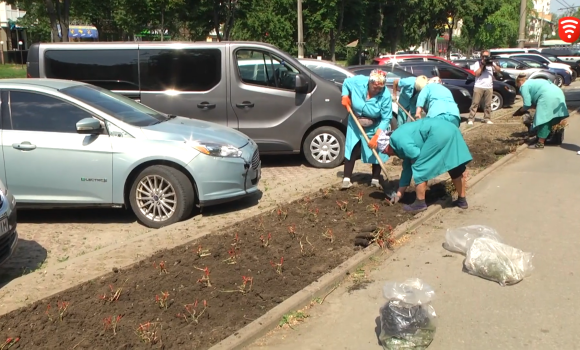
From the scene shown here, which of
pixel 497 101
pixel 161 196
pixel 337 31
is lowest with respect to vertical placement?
pixel 161 196

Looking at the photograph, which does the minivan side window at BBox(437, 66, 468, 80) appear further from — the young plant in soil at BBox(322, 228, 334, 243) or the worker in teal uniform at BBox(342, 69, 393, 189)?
the young plant in soil at BBox(322, 228, 334, 243)

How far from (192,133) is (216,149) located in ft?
1.28

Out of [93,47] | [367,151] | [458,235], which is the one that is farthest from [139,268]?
[93,47]

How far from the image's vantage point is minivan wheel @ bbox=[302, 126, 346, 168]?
9.55m

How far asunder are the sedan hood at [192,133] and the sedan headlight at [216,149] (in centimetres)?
7

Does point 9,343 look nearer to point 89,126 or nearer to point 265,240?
point 265,240

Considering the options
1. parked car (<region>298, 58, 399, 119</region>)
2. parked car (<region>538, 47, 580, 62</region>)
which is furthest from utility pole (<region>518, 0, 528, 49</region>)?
parked car (<region>298, 58, 399, 119</region>)

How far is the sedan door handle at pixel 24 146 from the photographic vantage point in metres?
6.42

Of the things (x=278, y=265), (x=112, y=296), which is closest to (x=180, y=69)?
(x=278, y=265)

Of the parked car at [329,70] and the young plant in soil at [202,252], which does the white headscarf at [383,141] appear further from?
the parked car at [329,70]

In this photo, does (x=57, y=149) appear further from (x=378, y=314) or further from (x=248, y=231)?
(x=378, y=314)

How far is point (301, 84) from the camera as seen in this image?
364 inches

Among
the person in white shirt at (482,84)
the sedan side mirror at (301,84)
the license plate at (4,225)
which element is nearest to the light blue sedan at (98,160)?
the license plate at (4,225)

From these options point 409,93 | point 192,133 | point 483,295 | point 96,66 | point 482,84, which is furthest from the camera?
point 482,84
